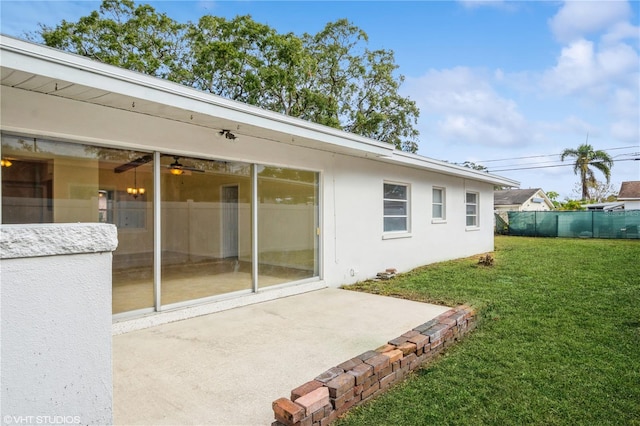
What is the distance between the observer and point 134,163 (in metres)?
4.53

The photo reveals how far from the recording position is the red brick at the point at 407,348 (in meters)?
3.34

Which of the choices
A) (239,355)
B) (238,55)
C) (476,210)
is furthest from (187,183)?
(238,55)

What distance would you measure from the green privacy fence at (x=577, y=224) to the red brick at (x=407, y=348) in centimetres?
1971

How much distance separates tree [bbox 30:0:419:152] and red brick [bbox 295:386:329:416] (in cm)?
1688

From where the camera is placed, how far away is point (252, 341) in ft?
13.1

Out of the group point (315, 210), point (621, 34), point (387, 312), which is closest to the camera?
point (387, 312)

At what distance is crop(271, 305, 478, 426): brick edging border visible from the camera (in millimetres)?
2396

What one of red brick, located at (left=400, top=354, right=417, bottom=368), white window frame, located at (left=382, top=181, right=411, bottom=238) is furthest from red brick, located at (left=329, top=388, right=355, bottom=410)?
white window frame, located at (left=382, top=181, right=411, bottom=238)

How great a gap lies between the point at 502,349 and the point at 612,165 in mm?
33344

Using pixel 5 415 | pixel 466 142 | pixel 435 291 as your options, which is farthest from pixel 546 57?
pixel 466 142

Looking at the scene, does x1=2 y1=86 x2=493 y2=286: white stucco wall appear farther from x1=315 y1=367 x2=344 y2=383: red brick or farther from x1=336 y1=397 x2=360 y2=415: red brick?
x1=336 y1=397 x2=360 y2=415: red brick

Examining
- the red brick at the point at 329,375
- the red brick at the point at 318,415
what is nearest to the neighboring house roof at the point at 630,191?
the red brick at the point at 329,375

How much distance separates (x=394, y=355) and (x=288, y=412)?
1245mm

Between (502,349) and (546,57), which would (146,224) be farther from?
(546,57)
